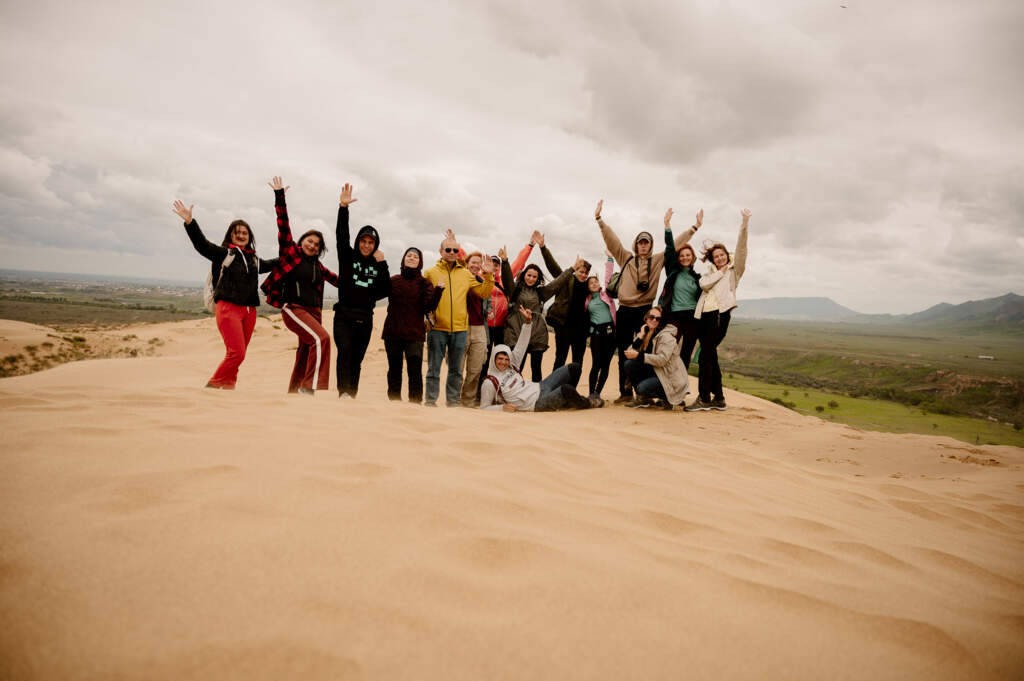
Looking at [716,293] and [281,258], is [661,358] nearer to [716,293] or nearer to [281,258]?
[716,293]

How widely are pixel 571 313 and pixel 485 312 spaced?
1531mm

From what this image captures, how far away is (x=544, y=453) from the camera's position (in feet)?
9.63

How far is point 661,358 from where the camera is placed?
6.47 metres

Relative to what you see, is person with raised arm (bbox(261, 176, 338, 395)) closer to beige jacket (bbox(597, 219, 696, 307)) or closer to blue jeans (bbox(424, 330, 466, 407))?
blue jeans (bbox(424, 330, 466, 407))

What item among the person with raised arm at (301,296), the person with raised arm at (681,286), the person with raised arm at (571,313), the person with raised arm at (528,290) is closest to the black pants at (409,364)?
the person with raised arm at (301,296)

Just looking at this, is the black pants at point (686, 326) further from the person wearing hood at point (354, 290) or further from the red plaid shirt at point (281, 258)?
the red plaid shirt at point (281, 258)

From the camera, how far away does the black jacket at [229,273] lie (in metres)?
4.93

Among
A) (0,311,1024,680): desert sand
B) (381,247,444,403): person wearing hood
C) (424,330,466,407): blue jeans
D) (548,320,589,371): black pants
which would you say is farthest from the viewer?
(548,320,589,371): black pants

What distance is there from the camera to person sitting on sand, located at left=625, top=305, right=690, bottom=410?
6.48m

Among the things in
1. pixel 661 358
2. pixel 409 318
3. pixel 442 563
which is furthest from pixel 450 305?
pixel 442 563

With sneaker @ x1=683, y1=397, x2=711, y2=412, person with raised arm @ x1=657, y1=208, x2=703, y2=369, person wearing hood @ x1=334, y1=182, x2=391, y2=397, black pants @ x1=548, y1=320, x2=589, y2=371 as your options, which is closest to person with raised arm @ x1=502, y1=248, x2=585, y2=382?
black pants @ x1=548, y1=320, x2=589, y2=371

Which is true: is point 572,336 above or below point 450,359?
above

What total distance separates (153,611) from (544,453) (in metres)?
2.15

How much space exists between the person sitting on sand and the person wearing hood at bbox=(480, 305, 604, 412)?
35.4 inches
